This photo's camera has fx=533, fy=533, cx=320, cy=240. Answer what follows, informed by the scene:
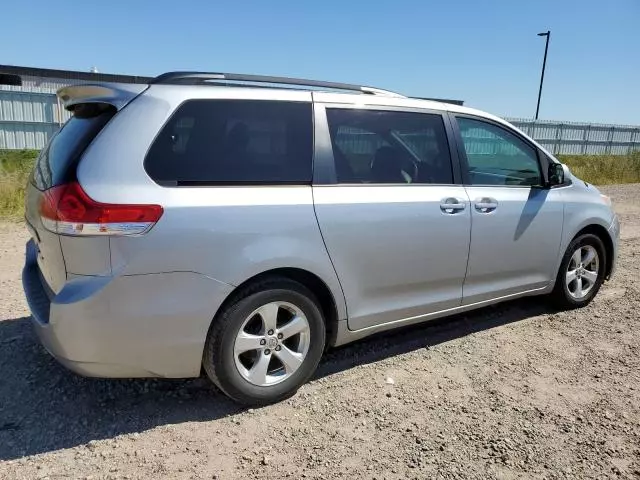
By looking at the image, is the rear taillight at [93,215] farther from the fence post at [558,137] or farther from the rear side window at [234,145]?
the fence post at [558,137]


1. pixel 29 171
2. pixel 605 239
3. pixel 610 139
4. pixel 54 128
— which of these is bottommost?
pixel 29 171

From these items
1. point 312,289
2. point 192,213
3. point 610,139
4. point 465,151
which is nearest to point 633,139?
point 610,139

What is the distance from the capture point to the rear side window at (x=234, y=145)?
2764 millimetres

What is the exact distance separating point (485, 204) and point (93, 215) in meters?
2.70

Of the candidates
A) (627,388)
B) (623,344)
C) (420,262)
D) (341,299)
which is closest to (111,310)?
(341,299)

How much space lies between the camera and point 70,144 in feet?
9.37

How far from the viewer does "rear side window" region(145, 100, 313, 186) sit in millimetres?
2764

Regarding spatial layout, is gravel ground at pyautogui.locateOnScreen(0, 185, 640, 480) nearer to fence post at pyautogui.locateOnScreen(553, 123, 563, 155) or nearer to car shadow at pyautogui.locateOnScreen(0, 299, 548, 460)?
car shadow at pyautogui.locateOnScreen(0, 299, 548, 460)

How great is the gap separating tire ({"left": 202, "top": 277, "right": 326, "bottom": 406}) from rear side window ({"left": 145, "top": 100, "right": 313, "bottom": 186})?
633 mm

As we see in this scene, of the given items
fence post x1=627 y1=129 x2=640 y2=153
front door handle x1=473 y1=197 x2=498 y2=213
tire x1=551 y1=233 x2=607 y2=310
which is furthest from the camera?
fence post x1=627 y1=129 x2=640 y2=153

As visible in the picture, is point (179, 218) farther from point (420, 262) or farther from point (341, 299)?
point (420, 262)

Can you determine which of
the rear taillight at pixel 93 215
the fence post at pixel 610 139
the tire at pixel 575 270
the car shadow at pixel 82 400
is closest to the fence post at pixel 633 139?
the fence post at pixel 610 139

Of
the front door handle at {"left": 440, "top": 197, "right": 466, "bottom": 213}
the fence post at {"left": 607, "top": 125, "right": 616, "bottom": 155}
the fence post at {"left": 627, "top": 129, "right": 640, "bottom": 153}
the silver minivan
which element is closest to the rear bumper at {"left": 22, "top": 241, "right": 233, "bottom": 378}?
the silver minivan

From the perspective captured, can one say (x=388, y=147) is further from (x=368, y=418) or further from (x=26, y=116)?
(x=26, y=116)
